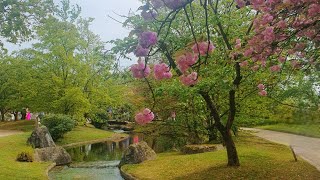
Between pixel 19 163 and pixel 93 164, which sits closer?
pixel 19 163

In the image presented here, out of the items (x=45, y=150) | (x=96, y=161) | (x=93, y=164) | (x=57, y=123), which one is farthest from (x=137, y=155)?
(x=57, y=123)

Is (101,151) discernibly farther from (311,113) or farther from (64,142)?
(311,113)

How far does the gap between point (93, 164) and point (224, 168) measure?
888cm

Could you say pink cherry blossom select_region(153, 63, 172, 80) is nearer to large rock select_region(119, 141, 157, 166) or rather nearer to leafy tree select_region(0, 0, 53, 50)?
leafy tree select_region(0, 0, 53, 50)

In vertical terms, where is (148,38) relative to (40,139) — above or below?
above

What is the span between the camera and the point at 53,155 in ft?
62.3

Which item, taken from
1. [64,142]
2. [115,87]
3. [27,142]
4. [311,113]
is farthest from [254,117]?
[115,87]

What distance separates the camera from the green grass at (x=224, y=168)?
10844 millimetres

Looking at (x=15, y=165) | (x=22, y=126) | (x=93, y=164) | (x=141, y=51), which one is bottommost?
(x=93, y=164)

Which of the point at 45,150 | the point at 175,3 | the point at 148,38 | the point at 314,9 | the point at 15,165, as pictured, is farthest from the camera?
the point at 45,150

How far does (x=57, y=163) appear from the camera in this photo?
18.6m

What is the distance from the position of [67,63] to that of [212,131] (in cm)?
1528

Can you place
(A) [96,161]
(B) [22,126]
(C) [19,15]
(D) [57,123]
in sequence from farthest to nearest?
(B) [22,126] < (D) [57,123] < (A) [96,161] < (C) [19,15]

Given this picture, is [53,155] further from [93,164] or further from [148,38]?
[148,38]
